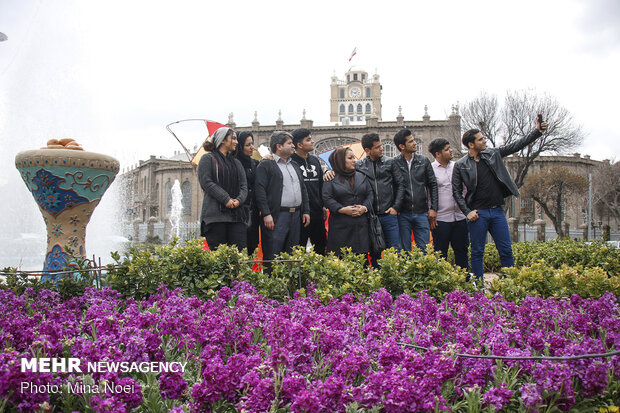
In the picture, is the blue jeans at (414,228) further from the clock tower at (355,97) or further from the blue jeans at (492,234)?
the clock tower at (355,97)

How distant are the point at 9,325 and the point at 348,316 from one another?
6.23 feet

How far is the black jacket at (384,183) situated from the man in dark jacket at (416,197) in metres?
0.07

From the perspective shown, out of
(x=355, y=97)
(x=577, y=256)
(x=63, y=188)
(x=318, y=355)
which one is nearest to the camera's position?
(x=318, y=355)

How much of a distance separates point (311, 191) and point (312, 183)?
113mm

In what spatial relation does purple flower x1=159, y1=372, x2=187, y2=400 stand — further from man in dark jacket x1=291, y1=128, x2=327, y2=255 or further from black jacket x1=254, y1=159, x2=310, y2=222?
man in dark jacket x1=291, y1=128, x2=327, y2=255

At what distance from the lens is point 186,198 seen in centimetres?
6253

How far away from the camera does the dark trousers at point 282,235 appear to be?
5359 millimetres

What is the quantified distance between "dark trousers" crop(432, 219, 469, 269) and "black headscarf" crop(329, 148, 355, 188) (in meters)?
1.27

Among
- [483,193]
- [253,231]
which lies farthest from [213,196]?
[483,193]

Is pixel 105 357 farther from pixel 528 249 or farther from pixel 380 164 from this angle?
pixel 528 249

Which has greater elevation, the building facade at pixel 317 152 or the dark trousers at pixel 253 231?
the building facade at pixel 317 152

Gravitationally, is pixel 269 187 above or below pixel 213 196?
above

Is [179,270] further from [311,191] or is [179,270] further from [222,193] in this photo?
[311,191]

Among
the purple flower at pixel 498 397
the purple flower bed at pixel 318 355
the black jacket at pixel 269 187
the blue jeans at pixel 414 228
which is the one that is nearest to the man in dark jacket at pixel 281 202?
the black jacket at pixel 269 187
